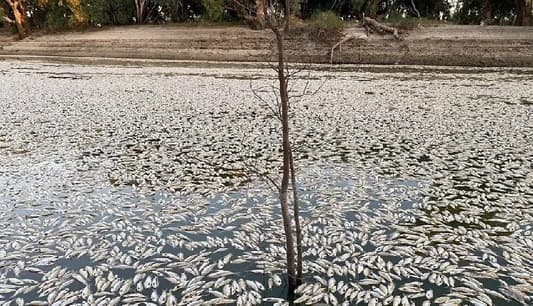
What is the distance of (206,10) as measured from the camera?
37219mm

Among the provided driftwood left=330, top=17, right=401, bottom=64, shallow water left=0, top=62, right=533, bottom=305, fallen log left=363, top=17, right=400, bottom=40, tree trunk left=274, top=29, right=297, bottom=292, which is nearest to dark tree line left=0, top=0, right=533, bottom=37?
fallen log left=363, top=17, right=400, bottom=40

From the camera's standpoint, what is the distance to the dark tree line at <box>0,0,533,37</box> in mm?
36656

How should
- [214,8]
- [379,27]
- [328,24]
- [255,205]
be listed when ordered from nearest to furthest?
[255,205] → [379,27] → [328,24] → [214,8]

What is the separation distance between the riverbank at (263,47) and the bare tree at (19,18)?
1.11 metres

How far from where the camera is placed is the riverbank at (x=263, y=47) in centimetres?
2633

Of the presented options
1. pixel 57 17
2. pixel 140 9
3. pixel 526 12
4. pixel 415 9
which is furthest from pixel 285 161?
pixel 57 17

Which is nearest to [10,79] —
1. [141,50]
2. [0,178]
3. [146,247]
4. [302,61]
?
[141,50]

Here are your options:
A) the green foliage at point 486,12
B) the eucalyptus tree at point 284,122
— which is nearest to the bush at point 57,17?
the green foliage at point 486,12

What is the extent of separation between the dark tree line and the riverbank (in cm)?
219

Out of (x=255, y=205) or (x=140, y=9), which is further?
(x=140, y=9)

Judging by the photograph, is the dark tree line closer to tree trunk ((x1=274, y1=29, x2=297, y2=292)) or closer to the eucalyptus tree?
the eucalyptus tree

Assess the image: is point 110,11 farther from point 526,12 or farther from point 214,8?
point 526,12

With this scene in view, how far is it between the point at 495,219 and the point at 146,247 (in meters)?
4.72

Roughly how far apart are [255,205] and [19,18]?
4003 cm
